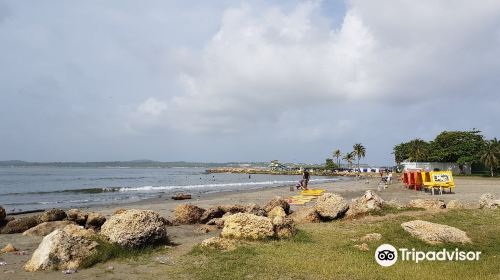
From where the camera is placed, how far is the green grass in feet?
30.4

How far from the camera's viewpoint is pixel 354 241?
12453 millimetres

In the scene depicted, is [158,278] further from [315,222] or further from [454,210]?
[454,210]

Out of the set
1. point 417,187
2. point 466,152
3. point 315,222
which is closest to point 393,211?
point 315,222

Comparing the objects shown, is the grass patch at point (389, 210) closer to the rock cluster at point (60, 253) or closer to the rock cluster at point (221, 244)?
the rock cluster at point (221, 244)

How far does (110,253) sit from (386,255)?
7.52m

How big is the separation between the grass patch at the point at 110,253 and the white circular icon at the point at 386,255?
6.42m

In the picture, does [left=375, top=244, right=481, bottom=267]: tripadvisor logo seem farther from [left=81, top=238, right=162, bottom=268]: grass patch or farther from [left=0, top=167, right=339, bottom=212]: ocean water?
[left=0, top=167, right=339, bottom=212]: ocean water

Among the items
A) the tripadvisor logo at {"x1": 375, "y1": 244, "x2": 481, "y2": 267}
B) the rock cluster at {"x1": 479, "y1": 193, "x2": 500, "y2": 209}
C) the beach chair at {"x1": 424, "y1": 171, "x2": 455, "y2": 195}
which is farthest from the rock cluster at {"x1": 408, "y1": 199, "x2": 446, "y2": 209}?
the beach chair at {"x1": 424, "y1": 171, "x2": 455, "y2": 195}

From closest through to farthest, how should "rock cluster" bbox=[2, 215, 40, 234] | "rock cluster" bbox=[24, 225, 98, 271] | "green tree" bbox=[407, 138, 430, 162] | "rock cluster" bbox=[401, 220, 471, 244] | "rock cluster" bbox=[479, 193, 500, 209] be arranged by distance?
1. "rock cluster" bbox=[24, 225, 98, 271]
2. "rock cluster" bbox=[401, 220, 471, 244]
3. "rock cluster" bbox=[2, 215, 40, 234]
4. "rock cluster" bbox=[479, 193, 500, 209]
5. "green tree" bbox=[407, 138, 430, 162]

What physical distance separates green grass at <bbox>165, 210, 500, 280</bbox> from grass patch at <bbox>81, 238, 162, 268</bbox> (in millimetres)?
1478

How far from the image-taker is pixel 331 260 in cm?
1041

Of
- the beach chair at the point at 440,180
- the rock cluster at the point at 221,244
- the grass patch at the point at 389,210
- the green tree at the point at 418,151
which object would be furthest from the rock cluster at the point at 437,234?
the green tree at the point at 418,151

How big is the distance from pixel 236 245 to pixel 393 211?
9.50 metres

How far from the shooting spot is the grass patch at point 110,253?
34.8ft
